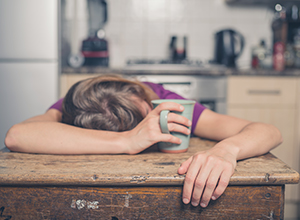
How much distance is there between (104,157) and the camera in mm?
656

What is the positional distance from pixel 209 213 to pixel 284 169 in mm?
160

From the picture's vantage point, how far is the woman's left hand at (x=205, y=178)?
20.4 inches

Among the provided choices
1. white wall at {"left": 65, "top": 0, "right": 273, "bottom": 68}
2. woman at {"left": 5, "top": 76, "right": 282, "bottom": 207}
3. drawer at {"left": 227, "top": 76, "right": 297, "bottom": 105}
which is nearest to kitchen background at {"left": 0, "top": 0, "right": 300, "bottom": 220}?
drawer at {"left": 227, "top": 76, "right": 297, "bottom": 105}

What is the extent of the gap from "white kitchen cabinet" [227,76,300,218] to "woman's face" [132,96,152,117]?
128 centimetres

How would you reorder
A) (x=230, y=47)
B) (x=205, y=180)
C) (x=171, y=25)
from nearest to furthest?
(x=205, y=180) < (x=230, y=47) < (x=171, y=25)

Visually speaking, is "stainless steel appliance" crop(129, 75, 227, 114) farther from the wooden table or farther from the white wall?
the wooden table

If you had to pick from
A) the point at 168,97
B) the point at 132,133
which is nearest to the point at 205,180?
the point at 132,133

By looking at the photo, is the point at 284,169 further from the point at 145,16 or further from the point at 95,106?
the point at 145,16

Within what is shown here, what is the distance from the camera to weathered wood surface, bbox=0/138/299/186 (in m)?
0.52

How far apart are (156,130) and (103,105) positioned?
189mm

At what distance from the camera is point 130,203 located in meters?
0.54

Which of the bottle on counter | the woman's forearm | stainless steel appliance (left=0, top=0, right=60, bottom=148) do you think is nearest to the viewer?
the woman's forearm

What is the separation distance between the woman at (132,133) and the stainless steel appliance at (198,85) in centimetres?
109

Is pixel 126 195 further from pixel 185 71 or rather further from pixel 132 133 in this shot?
pixel 185 71
